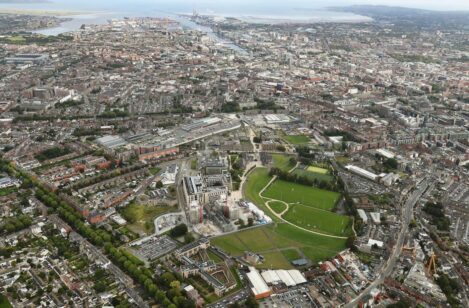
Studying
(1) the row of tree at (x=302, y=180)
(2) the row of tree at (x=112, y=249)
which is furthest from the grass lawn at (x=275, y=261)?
(1) the row of tree at (x=302, y=180)

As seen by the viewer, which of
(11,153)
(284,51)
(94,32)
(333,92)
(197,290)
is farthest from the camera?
(94,32)

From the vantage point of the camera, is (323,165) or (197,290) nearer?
(197,290)

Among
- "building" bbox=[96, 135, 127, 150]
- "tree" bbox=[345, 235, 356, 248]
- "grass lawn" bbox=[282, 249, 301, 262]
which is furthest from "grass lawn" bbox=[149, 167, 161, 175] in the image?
"tree" bbox=[345, 235, 356, 248]

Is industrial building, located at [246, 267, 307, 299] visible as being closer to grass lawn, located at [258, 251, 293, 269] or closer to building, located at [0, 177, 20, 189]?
grass lawn, located at [258, 251, 293, 269]

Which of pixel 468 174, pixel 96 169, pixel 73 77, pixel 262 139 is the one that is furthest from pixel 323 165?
pixel 73 77

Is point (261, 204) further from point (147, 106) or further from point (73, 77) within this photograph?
point (73, 77)
